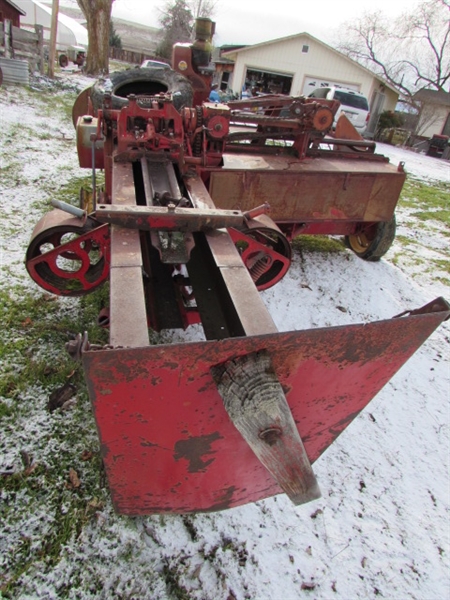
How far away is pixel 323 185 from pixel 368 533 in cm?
298

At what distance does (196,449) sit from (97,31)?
18840 millimetres

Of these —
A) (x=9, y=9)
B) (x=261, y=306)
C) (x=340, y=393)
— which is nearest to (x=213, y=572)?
(x=340, y=393)

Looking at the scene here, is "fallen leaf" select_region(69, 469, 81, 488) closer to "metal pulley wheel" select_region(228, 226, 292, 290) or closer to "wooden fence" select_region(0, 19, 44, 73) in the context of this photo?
"metal pulley wheel" select_region(228, 226, 292, 290)

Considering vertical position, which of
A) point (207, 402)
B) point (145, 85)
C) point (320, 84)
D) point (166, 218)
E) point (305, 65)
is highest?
point (305, 65)

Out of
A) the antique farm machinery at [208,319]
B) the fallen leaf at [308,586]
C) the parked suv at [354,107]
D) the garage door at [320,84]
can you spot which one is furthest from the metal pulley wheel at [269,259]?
the garage door at [320,84]

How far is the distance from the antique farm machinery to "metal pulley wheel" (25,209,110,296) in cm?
1

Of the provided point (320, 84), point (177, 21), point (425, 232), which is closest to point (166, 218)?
point (425, 232)

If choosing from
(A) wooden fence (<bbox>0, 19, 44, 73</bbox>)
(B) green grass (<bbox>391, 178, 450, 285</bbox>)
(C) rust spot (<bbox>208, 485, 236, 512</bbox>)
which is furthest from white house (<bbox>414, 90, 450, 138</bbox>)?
(C) rust spot (<bbox>208, 485, 236, 512</bbox>)

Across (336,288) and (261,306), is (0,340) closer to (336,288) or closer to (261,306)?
(261,306)

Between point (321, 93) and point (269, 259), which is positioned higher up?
point (321, 93)

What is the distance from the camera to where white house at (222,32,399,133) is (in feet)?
68.8

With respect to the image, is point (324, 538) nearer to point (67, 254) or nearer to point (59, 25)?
point (67, 254)

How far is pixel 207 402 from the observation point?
63.7 inches

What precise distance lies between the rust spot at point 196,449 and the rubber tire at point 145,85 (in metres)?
3.29
